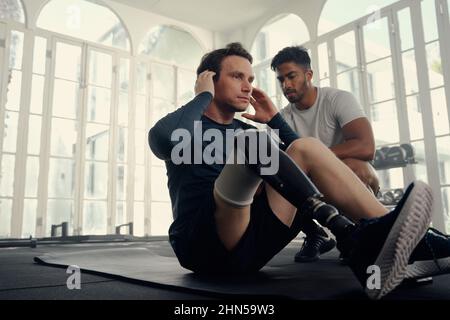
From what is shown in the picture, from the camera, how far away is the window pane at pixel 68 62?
4.80m

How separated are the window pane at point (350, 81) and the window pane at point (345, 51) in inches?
2.9

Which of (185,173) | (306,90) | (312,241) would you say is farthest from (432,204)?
(306,90)

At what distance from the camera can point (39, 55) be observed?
4.69 m

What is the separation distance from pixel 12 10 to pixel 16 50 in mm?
476

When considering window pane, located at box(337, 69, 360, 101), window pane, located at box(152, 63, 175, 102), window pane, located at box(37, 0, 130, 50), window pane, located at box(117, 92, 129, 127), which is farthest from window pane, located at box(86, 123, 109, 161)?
window pane, located at box(337, 69, 360, 101)

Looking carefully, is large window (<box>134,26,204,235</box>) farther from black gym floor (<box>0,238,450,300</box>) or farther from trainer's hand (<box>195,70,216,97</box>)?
trainer's hand (<box>195,70,216,97</box>)

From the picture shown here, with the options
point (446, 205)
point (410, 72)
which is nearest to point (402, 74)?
point (410, 72)

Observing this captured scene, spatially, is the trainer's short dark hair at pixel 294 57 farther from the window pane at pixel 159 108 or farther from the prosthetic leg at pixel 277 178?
the window pane at pixel 159 108

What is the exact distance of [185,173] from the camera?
1164mm

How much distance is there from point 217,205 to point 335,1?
15.0ft

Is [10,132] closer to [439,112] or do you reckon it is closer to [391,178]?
[391,178]

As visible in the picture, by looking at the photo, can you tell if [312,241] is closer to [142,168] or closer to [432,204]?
[432,204]

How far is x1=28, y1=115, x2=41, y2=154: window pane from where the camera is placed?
4.50 metres

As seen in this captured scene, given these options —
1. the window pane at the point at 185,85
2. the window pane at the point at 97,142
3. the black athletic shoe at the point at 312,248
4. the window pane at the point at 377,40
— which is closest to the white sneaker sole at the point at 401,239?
the black athletic shoe at the point at 312,248
